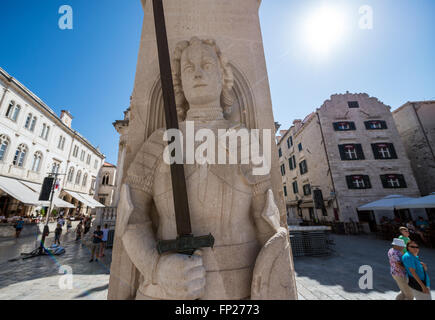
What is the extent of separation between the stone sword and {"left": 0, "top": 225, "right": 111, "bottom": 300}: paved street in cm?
477

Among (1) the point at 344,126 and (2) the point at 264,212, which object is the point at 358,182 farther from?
(2) the point at 264,212

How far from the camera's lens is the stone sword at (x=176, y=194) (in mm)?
1122

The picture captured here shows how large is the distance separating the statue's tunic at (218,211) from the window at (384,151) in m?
22.9

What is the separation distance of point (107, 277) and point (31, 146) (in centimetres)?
2314

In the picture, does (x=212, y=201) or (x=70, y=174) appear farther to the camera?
(x=70, y=174)

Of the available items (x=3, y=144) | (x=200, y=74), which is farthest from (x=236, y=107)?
(x=3, y=144)

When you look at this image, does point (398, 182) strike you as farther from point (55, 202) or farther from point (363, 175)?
point (55, 202)

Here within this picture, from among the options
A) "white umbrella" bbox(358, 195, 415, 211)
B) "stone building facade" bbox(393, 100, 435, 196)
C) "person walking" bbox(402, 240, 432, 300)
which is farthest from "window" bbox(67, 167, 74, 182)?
"stone building facade" bbox(393, 100, 435, 196)

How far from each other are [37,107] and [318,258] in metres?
30.1

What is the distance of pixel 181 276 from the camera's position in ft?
3.36

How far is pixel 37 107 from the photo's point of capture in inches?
845

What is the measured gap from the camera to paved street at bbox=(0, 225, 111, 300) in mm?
4656

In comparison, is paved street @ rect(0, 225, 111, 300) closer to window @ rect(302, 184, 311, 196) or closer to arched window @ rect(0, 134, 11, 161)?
arched window @ rect(0, 134, 11, 161)
